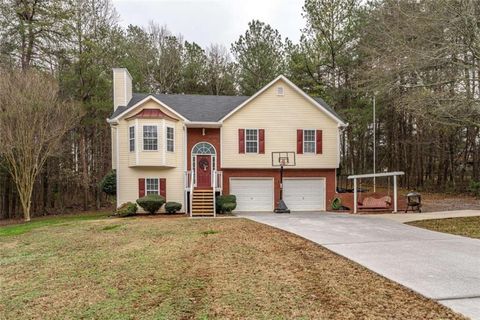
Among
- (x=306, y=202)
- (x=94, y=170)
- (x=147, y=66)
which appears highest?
(x=147, y=66)

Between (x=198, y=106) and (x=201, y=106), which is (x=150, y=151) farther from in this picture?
(x=201, y=106)

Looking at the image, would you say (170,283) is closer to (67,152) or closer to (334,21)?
(67,152)

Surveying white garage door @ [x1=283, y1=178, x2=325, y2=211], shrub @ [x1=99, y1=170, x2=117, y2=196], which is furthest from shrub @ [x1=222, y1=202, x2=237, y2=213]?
shrub @ [x1=99, y1=170, x2=117, y2=196]

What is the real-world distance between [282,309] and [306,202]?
15.2 m

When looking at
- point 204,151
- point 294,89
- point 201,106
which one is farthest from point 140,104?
point 294,89

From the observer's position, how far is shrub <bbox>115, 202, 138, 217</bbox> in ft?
54.4

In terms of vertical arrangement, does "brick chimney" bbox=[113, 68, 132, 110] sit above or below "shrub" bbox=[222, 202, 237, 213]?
above

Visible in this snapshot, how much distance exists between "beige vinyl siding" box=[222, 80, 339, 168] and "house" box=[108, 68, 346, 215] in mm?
55

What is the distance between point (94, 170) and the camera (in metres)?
25.4

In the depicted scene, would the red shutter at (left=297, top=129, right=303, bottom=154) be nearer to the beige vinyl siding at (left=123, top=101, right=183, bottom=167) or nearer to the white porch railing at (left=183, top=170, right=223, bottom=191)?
the white porch railing at (left=183, top=170, right=223, bottom=191)

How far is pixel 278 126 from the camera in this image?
1880cm

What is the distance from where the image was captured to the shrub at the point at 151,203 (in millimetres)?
16641

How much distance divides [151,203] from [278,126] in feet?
26.4

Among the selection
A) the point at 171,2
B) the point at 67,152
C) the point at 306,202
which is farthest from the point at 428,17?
the point at 67,152
